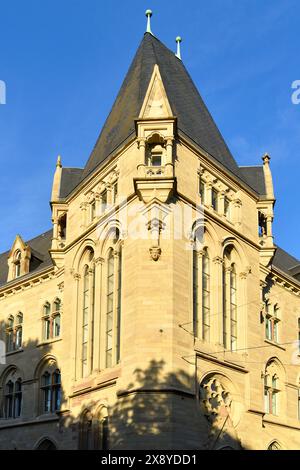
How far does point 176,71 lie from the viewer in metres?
39.4

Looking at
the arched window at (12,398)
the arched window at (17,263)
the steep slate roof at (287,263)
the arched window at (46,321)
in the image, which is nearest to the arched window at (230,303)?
the steep slate roof at (287,263)

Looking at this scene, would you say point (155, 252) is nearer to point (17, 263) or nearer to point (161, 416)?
point (161, 416)

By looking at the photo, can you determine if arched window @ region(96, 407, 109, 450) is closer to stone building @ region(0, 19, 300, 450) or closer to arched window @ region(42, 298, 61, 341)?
stone building @ region(0, 19, 300, 450)

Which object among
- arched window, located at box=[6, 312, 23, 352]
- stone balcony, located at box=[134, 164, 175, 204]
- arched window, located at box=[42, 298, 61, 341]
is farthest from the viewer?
arched window, located at box=[6, 312, 23, 352]

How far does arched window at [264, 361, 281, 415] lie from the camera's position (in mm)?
35875

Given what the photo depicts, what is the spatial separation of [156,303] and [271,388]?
916 centimetres

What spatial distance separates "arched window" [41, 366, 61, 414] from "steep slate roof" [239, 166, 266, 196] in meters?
11.8

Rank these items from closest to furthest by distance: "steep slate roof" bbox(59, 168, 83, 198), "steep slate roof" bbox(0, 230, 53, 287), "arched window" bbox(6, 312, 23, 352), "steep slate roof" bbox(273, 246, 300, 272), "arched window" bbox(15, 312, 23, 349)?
"steep slate roof" bbox(59, 168, 83, 198)
"arched window" bbox(15, 312, 23, 349)
"arched window" bbox(6, 312, 23, 352)
"steep slate roof" bbox(0, 230, 53, 287)
"steep slate roof" bbox(273, 246, 300, 272)

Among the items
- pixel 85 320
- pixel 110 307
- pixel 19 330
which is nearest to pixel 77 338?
pixel 85 320

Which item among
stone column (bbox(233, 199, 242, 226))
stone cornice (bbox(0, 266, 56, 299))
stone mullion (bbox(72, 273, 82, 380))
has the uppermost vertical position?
stone column (bbox(233, 199, 242, 226))

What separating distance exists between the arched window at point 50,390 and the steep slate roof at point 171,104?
28.8ft

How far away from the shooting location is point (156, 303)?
2997cm

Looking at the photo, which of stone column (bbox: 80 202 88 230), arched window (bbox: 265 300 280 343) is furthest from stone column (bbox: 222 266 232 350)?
stone column (bbox: 80 202 88 230)

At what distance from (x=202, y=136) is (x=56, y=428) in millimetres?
13565
